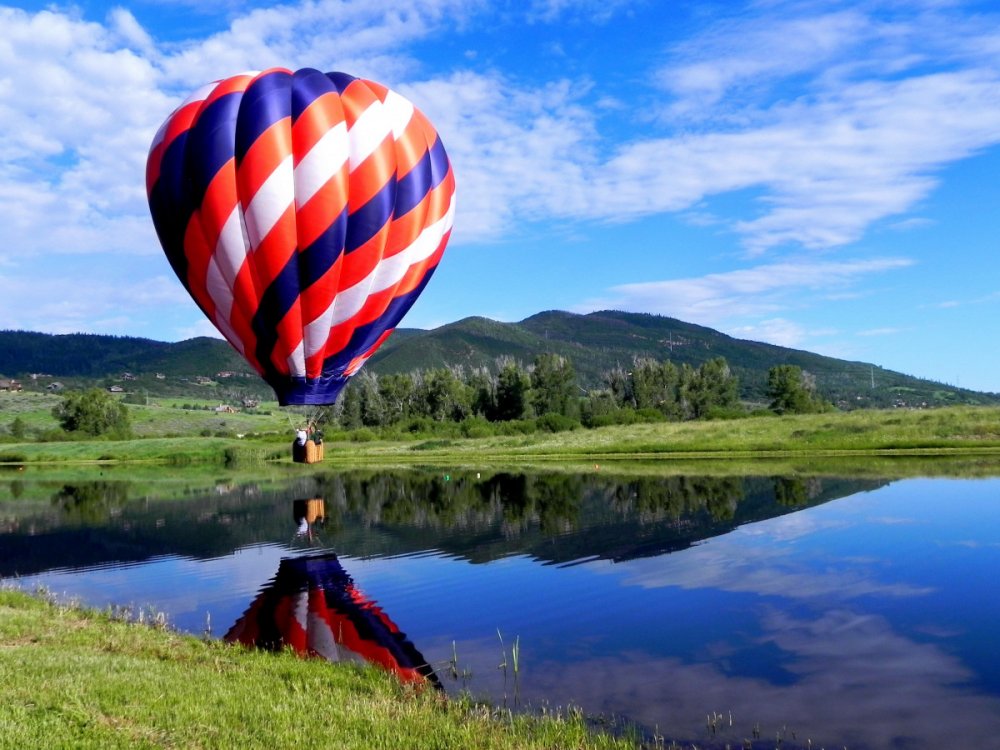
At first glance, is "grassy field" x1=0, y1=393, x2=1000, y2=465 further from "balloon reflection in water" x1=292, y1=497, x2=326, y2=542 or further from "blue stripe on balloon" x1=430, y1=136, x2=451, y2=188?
"blue stripe on balloon" x1=430, y1=136, x2=451, y2=188

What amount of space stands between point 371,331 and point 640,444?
1776 inches

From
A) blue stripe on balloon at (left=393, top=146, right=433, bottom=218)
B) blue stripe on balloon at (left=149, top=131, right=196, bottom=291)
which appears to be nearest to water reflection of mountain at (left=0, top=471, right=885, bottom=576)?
blue stripe on balloon at (left=393, top=146, right=433, bottom=218)

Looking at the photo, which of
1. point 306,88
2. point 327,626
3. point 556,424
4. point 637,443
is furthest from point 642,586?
point 556,424

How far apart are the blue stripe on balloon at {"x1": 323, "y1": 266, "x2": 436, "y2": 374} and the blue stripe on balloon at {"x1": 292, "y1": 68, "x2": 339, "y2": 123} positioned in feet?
14.6

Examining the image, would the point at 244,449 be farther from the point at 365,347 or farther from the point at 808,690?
the point at 808,690

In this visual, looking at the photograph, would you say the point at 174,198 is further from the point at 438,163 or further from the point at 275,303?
the point at 438,163

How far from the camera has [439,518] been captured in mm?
30500

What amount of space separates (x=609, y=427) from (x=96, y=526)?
2200 inches

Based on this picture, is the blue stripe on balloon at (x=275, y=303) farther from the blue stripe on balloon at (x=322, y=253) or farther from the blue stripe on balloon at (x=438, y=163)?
the blue stripe on balloon at (x=438, y=163)

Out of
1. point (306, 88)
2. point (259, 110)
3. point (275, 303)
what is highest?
point (306, 88)

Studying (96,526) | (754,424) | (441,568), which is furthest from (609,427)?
(441,568)

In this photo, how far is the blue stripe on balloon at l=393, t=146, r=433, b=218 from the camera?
1859cm

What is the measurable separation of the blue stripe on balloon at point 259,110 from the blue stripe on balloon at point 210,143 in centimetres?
17

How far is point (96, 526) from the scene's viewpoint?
32.3 m
